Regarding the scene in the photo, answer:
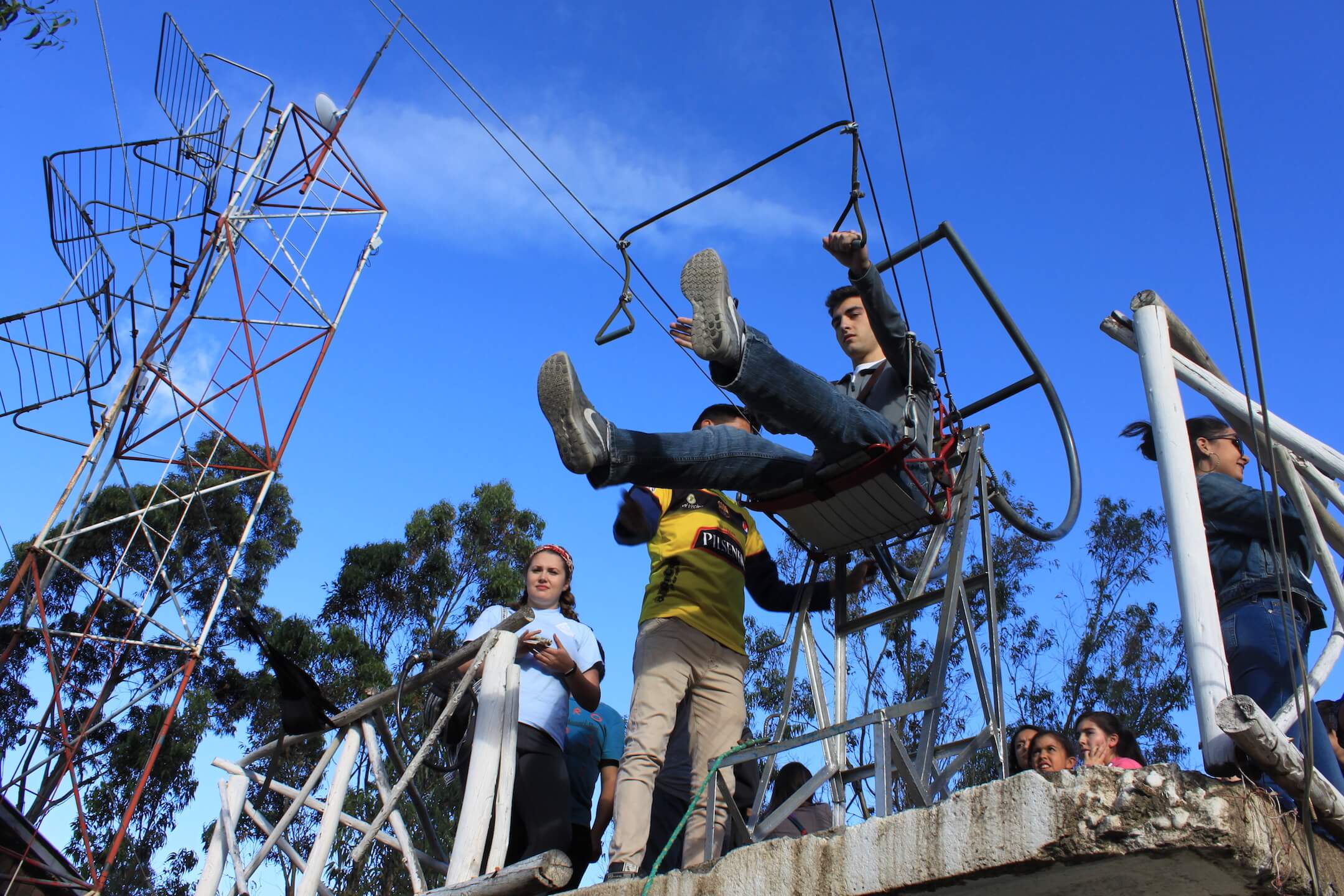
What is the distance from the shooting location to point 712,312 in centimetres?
321

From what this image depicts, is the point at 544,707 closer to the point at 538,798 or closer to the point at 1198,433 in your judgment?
the point at 538,798

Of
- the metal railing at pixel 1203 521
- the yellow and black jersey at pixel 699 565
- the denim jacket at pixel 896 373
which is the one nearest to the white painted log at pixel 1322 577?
the metal railing at pixel 1203 521

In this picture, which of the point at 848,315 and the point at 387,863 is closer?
the point at 848,315

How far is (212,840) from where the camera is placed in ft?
12.9

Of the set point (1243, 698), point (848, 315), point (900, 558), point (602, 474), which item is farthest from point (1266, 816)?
point (900, 558)

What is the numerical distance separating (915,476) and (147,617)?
20.6 feet

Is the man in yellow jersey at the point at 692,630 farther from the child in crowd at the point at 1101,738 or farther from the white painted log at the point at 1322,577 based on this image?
the white painted log at the point at 1322,577

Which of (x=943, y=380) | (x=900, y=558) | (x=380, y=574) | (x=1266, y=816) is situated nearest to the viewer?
(x=1266, y=816)

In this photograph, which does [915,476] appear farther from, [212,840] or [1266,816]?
[212,840]

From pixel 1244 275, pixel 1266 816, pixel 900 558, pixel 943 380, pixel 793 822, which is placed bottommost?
pixel 1266 816

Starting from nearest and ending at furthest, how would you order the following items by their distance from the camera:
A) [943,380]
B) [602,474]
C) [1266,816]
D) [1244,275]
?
[1244,275]
[1266,816]
[602,474]
[943,380]

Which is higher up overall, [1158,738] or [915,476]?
[1158,738]

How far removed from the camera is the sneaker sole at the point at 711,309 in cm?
320

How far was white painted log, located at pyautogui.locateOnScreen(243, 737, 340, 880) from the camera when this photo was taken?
381 cm
